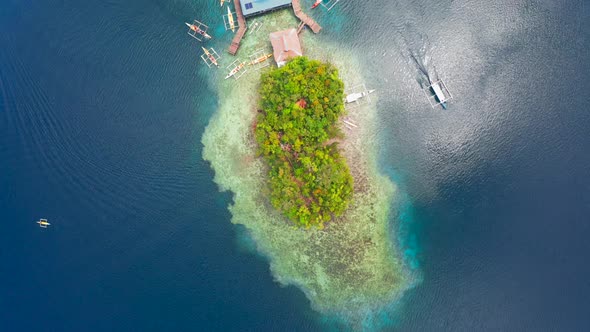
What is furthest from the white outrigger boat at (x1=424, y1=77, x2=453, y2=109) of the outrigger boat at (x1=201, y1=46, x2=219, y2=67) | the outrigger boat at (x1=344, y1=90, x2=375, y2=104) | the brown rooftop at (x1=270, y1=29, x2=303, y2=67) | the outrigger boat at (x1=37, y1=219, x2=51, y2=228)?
the outrigger boat at (x1=37, y1=219, x2=51, y2=228)

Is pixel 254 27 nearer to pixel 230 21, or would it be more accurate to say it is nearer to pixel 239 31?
pixel 239 31

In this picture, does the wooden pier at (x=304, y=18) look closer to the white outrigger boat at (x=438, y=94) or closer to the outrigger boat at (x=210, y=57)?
the outrigger boat at (x=210, y=57)

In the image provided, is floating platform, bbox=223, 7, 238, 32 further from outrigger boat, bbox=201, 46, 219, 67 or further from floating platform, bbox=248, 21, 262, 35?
outrigger boat, bbox=201, 46, 219, 67

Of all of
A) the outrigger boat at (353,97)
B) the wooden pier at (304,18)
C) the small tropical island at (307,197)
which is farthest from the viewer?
the wooden pier at (304,18)

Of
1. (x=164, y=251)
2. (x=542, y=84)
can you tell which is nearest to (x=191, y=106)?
(x=164, y=251)

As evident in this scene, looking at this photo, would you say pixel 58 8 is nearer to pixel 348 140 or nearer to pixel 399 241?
pixel 348 140

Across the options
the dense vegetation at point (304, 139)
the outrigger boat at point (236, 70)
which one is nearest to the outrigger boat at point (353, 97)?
the dense vegetation at point (304, 139)

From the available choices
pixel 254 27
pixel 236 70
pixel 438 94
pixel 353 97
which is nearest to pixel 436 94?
pixel 438 94

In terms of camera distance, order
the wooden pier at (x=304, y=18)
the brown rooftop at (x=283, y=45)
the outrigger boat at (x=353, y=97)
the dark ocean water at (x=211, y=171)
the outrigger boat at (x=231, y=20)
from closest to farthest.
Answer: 1. the brown rooftop at (x=283, y=45)
2. the outrigger boat at (x=353, y=97)
3. the dark ocean water at (x=211, y=171)
4. the wooden pier at (x=304, y=18)
5. the outrigger boat at (x=231, y=20)
